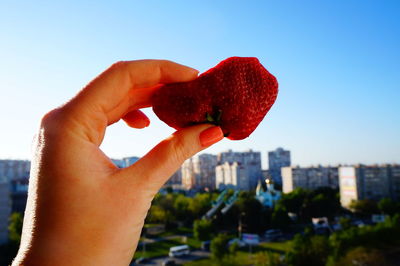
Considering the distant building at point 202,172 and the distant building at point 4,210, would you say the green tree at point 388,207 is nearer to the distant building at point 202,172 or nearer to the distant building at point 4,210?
the distant building at point 202,172

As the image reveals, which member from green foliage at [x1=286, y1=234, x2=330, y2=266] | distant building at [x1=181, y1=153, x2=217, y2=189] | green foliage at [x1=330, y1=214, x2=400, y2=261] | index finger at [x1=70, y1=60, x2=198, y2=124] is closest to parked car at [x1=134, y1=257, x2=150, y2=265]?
green foliage at [x1=286, y1=234, x2=330, y2=266]

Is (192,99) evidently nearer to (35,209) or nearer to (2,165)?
(35,209)

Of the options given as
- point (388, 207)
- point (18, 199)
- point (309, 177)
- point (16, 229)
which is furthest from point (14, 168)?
point (388, 207)

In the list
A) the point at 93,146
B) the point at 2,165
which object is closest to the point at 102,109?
the point at 93,146

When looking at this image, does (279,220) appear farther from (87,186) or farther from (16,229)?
(87,186)

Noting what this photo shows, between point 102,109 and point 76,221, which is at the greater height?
point 102,109

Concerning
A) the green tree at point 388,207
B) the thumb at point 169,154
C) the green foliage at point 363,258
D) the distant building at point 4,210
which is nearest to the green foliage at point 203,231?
the green foliage at point 363,258
